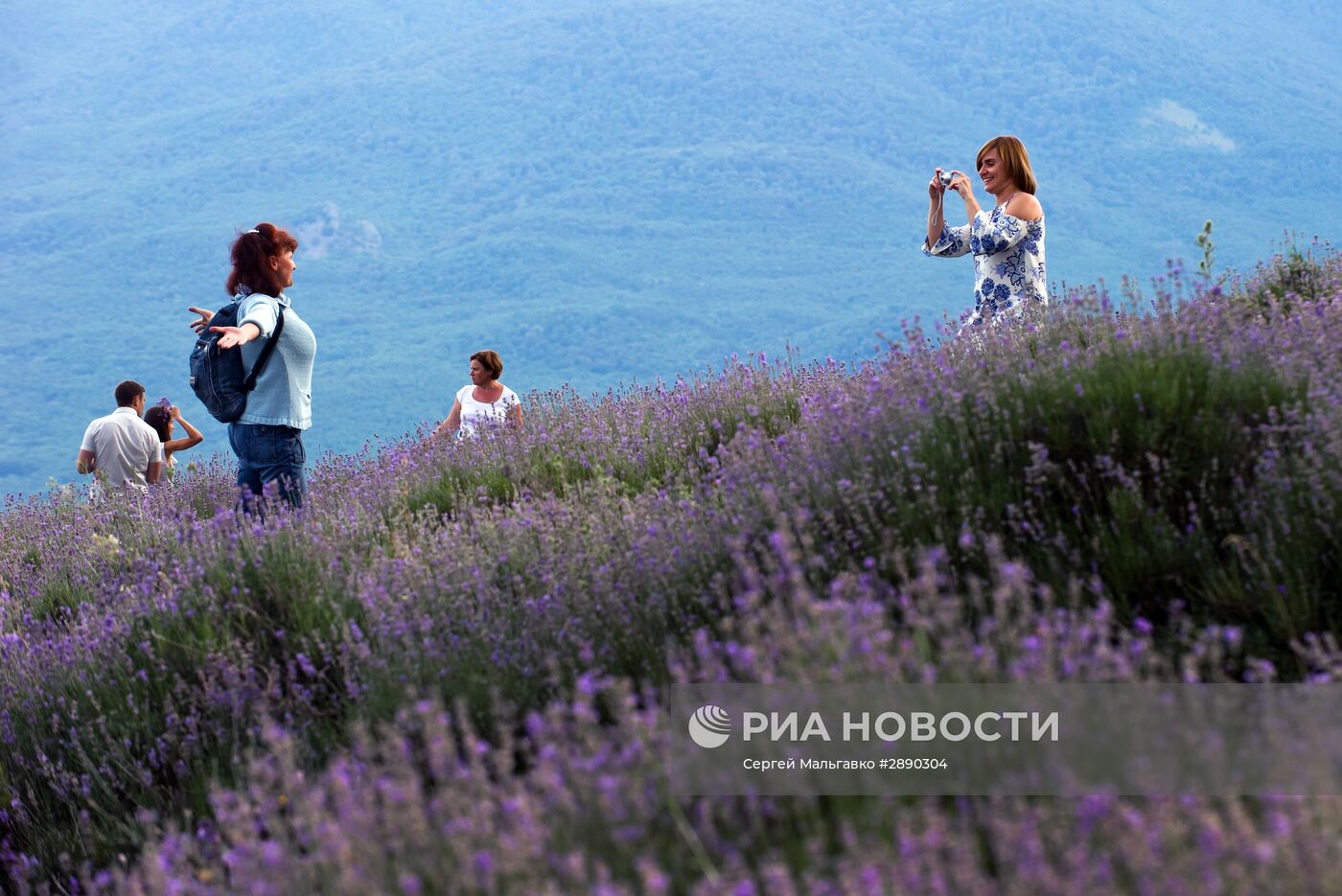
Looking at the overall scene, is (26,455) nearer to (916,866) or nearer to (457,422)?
(457,422)

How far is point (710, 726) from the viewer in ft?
6.89

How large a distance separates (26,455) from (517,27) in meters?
57.7

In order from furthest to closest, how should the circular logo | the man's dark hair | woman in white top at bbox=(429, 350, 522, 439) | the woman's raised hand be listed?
the man's dark hair
woman in white top at bbox=(429, 350, 522, 439)
the woman's raised hand
the circular logo

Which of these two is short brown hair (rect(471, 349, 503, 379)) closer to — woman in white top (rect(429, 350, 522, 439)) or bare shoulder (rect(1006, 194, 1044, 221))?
woman in white top (rect(429, 350, 522, 439))

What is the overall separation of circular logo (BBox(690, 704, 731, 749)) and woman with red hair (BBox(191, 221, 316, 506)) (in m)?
4.00

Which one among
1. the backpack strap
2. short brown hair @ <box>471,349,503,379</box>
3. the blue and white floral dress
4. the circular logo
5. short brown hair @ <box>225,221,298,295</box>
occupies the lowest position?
the circular logo

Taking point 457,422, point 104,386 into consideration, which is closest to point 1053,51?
point 104,386

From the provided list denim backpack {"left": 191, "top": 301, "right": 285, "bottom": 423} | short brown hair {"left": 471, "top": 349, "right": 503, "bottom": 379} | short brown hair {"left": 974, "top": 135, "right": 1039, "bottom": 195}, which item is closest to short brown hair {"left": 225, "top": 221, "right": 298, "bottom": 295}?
denim backpack {"left": 191, "top": 301, "right": 285, "bottom": 423}

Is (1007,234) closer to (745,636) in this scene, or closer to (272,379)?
(272,379)

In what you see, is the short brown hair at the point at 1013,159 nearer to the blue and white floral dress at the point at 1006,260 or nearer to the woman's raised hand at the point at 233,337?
the blue and white floral dress at the point at 1006,260

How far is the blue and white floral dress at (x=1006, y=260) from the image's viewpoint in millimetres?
5945

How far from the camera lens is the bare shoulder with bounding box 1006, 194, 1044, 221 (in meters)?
5.95

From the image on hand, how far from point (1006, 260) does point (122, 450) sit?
6287 mm

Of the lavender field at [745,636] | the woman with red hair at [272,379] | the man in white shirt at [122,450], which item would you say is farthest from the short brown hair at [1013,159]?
the man in white shirt at [122,450]
